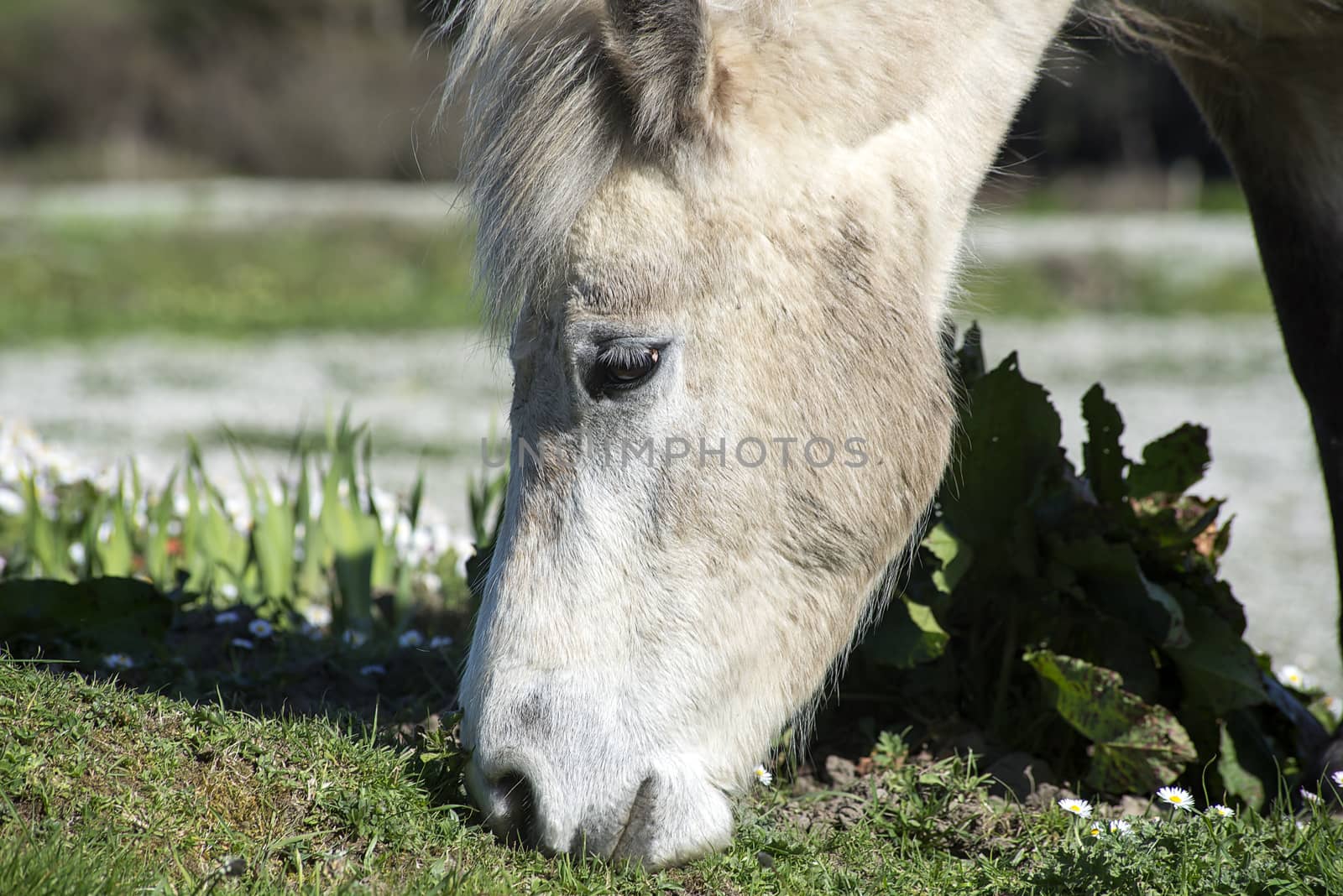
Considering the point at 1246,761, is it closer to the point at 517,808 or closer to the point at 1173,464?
the point at 1173,464

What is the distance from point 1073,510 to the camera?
2.84 metres

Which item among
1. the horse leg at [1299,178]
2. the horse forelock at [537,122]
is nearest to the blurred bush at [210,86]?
the horse leg at [1299,178]

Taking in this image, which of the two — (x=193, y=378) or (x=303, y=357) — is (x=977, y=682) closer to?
(x=193, y=378)

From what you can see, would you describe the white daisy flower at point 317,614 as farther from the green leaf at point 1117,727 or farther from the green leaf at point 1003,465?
the green leaf at point 1117,727

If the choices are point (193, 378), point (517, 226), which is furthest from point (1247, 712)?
point (193, 378)

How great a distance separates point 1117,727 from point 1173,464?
31.2 inches

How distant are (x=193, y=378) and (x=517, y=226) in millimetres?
8634

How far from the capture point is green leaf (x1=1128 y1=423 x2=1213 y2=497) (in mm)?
3020

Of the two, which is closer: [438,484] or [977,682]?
[977,682]

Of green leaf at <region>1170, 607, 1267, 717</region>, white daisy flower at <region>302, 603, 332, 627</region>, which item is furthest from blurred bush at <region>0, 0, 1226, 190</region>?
green leaf at <region>1170, 607, 1267, 717</region>

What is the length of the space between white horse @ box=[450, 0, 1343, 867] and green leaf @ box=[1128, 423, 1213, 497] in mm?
1073

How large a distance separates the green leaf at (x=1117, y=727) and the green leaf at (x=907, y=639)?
8.4 inches

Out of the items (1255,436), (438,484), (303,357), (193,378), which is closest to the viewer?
(438,484)

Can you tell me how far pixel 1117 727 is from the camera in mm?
2604
